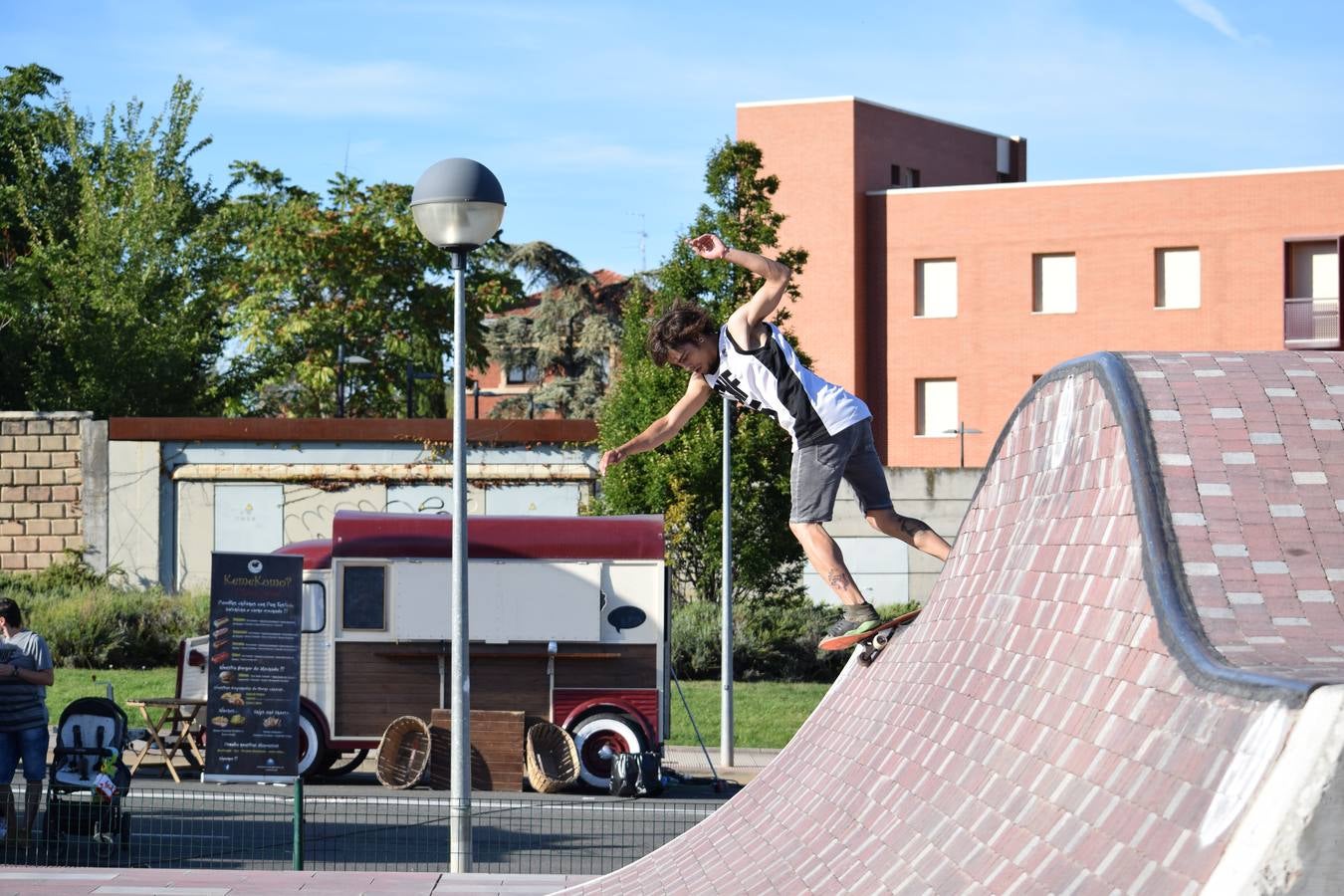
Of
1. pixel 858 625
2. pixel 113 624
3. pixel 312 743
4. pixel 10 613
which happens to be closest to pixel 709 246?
pixel 858 625

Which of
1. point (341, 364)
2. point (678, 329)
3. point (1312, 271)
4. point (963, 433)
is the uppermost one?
point (1312, 271)

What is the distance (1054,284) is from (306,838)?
33.3 metres

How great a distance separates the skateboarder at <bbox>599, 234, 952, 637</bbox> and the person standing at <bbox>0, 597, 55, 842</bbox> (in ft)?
19.2

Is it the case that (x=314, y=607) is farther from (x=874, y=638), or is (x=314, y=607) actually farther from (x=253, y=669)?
(x=874, y=638)

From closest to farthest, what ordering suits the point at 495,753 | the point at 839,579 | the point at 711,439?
the point at 839,579
the point at 495,753
the point at 711,439

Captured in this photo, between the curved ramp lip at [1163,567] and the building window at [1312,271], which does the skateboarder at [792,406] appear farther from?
the building window at [1312,271]

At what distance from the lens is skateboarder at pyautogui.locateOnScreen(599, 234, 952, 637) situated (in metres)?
6.89

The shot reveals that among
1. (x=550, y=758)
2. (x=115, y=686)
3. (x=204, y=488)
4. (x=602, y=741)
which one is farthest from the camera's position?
A: (x=204, y=488)

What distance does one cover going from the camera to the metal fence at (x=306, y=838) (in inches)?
419

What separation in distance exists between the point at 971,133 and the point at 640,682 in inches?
1395

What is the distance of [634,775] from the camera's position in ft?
51.1

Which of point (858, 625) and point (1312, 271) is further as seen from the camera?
point (1312, 271)

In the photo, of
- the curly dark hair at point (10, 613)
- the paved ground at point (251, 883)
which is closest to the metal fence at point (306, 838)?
the curly dark hair at point (10, 613)

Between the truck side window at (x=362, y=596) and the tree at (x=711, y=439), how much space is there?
6.38 m
